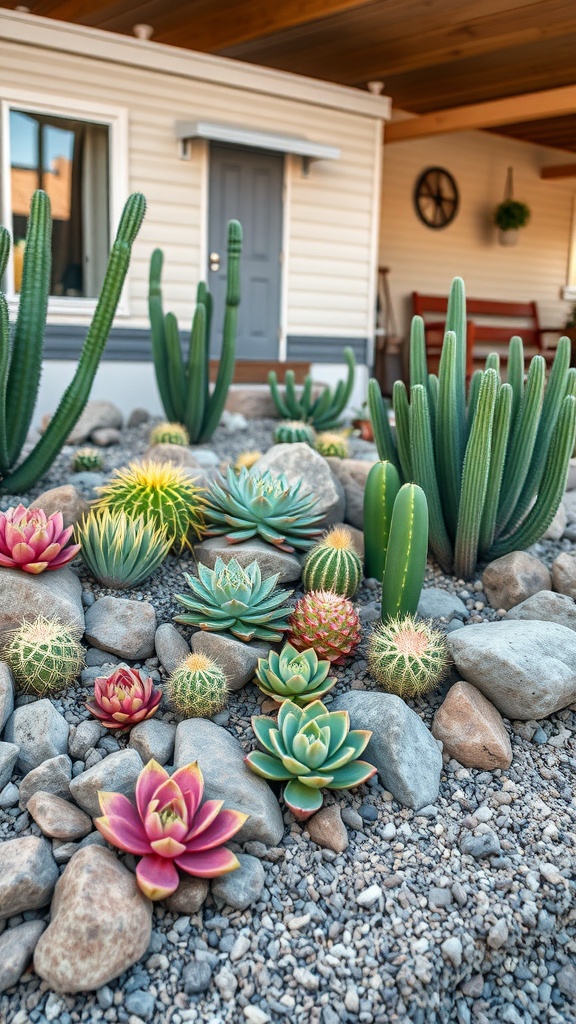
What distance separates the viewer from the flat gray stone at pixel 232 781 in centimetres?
242

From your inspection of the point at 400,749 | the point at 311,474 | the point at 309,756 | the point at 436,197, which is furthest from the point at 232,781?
the point at 436,197

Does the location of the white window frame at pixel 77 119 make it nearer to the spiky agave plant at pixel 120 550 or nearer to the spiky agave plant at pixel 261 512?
the spiky agave plant at pixel 261 512

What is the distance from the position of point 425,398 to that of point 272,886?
81.4 inches

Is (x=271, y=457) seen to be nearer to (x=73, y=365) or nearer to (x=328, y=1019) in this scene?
(x=328, y=1019)

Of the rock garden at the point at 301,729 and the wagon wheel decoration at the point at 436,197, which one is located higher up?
the wagon wheel decoration at the point at 436,197

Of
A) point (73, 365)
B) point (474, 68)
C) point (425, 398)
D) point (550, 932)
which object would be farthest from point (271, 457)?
point (474, 68)

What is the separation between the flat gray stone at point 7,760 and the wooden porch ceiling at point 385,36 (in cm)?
598

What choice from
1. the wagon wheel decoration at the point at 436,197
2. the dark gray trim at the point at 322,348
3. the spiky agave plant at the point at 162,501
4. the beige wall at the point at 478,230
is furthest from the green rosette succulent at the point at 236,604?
the wagon wheel decoration at the point at 436,197

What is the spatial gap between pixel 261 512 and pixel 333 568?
0.40m

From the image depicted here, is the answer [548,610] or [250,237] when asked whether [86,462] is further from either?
[250,237]

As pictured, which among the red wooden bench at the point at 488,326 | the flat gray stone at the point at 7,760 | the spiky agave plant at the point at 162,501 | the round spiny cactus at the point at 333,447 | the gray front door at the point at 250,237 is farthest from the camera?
the red wooden bench at the point at 488,326

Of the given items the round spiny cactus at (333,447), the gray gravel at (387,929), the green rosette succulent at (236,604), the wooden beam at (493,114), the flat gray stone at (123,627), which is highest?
the wooden beam at (493,114)

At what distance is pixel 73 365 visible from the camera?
731 cm

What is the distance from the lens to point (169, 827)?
2.20 metres
